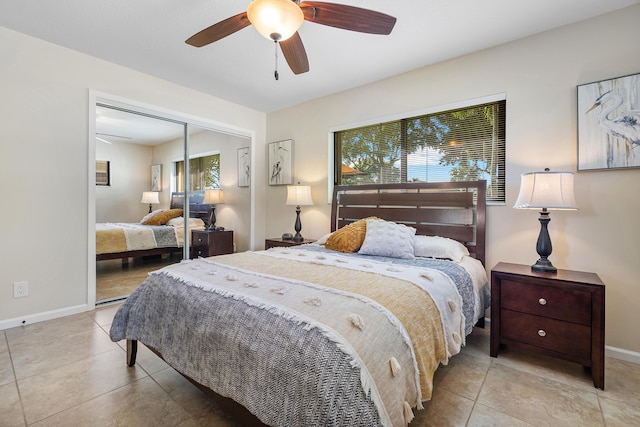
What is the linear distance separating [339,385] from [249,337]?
1.41 feet

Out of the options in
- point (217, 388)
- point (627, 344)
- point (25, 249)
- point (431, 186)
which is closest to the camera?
point (217, 388)

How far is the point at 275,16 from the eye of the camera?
1.54 metres

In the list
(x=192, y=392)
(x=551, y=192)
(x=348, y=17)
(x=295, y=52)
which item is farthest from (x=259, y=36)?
(x=192, y=392)

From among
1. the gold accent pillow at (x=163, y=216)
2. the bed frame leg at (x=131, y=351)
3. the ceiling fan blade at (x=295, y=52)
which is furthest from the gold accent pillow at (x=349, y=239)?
the gold accent pillow at (x=163, y=216)

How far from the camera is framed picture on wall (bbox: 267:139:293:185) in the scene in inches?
171

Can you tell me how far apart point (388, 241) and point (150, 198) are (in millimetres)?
2855

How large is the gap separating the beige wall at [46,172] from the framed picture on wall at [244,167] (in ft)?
5.40

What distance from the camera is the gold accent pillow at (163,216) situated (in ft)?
11.7

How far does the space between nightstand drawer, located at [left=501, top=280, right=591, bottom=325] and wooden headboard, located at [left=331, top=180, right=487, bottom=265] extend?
574 mm

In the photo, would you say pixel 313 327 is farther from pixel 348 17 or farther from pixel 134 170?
pixel 134 170

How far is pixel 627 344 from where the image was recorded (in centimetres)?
213

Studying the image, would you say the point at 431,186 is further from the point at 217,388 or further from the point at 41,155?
the point at 41,155

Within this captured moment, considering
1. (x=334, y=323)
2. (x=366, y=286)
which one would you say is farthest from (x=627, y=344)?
(x=334, y=323)

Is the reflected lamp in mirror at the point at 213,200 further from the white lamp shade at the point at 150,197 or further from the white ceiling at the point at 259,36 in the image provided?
the white ceiling at the point at 259,36
